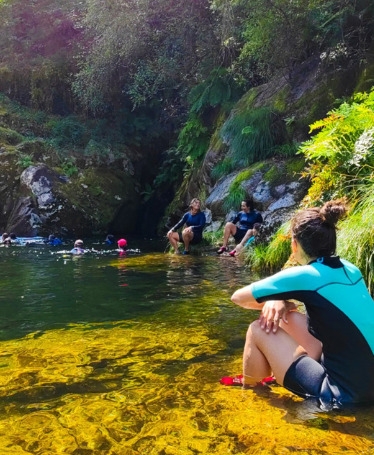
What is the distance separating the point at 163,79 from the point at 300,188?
1033cm

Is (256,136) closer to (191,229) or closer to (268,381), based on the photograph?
(191,229)

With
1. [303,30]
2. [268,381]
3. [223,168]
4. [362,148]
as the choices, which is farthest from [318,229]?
[303,30]

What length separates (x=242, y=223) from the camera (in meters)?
11.9

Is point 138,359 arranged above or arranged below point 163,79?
below

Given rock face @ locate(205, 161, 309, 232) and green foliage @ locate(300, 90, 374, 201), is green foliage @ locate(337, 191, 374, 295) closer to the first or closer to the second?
green foliage @ locate(300, 90, 374, 201)

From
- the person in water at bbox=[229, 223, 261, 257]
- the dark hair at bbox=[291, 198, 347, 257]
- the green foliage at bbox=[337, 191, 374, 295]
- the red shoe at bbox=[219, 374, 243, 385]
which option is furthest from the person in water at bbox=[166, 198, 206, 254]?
the dark hair at bbox=[291, 198, 347, 257]

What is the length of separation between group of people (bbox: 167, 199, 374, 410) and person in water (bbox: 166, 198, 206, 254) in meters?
9.47

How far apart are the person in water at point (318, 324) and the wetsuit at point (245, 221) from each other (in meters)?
8.59

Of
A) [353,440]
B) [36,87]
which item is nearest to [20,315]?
[353,440]

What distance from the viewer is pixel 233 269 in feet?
31.1

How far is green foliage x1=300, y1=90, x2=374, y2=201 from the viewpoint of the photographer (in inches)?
265

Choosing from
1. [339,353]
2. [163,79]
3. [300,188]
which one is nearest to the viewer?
[339,353]

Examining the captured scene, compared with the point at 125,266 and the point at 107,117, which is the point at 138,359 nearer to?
the point at 125,266

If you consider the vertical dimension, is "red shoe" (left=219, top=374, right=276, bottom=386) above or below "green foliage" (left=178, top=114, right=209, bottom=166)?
Result: below
